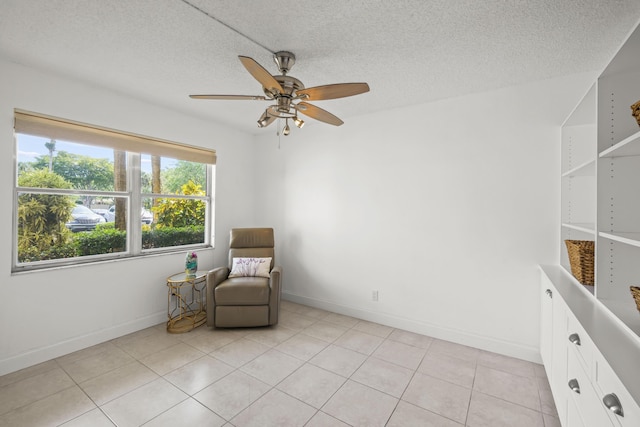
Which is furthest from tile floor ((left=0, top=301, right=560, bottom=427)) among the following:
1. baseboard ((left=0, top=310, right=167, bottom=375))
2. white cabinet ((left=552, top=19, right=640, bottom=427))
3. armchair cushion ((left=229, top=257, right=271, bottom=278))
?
armchair cushion ((left=229, top=257, right=271, bottom=278))

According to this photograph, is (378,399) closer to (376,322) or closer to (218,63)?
(376,322)

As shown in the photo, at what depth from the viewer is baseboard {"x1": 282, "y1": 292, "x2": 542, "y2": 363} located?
2.56 m

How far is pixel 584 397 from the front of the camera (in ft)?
4.17

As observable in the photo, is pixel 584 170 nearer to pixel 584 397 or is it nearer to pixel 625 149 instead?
pixel 625 149

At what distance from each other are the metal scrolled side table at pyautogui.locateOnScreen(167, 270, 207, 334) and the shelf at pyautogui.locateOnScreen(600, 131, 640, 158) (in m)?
3.57

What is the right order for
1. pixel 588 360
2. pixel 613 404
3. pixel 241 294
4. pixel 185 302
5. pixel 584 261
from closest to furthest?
pixel 613 404 < pixel 588 360 < pixel 584 261 < pixel 241 294 < pixel 185 302

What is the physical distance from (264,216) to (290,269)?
37.7 inches

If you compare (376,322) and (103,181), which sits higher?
(103,181)

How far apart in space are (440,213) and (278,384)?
7.36ft

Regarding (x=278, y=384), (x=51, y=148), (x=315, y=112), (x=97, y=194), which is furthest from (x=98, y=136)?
(x=278, y=384)

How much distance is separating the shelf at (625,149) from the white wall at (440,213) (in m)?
1.10

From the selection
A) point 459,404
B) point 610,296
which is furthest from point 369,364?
point 610,296

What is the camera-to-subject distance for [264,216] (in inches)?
175

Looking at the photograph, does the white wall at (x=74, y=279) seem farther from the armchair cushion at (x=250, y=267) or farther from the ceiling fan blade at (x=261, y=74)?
the ceiling fan blade at (x=261, y=74)
